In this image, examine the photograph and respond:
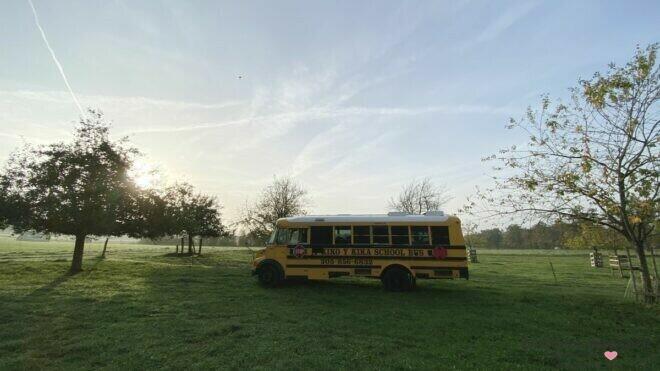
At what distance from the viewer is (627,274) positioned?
27.3 meters

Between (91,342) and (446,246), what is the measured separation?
38.6 feet

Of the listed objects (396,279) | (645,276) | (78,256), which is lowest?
(396,279)

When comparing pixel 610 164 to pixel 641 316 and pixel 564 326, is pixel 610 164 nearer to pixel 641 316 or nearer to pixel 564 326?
pixel 641 316

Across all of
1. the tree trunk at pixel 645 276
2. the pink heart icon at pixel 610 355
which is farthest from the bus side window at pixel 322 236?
the tree trunk at pixel 645 276

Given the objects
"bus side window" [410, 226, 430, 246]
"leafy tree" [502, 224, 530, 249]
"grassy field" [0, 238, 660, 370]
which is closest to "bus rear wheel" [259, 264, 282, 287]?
"grassy field" [0, 238, 660, 370]

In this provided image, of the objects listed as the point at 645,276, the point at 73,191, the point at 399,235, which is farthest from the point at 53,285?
the point at 645,276

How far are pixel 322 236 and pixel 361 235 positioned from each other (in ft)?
5.29

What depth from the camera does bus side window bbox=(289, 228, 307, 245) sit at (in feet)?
52.1

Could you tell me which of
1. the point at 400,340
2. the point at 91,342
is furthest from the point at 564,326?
the point at 91,342

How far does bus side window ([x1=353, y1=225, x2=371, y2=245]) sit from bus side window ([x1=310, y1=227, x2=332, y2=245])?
1.04 m

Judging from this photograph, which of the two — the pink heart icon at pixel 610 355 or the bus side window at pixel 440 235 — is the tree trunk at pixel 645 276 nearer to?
the bus side window at pixel 440 235

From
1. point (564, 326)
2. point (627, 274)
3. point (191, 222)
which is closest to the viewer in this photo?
point (564, 326)

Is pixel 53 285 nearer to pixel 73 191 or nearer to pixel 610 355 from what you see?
pixel 73 191

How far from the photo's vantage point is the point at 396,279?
1516 cm
